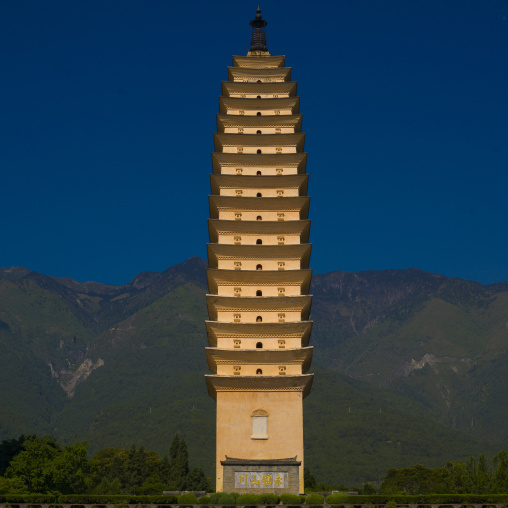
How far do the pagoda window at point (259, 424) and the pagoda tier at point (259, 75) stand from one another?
861 inches

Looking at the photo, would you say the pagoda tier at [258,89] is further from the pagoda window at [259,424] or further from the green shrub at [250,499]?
the green shrub at [250,499]

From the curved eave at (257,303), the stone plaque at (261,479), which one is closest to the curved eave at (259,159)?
the curved eave at (257,303)

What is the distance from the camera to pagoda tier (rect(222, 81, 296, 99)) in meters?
50.9

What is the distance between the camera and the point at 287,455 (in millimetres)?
41188

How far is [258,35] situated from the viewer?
5694 centimetres

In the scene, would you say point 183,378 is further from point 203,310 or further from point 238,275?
point 238,275

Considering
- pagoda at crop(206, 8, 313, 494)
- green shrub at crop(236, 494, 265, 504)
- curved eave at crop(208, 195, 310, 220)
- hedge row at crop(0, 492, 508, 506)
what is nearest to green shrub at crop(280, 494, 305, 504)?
hedge row at crop(0, 492, 508, 506)

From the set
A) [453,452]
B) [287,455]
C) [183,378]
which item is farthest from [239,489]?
[183,378]

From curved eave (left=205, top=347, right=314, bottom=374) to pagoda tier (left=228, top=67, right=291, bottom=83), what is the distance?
61.3 feet

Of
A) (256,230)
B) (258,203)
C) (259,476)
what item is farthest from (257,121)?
(259,476)

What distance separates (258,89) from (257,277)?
1347 cm

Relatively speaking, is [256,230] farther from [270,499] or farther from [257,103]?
[270,499]

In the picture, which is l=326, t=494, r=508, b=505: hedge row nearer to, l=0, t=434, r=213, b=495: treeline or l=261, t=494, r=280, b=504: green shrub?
l=261, t=494, r=280, b=504: green shrub

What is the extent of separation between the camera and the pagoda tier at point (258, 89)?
50875 mm
